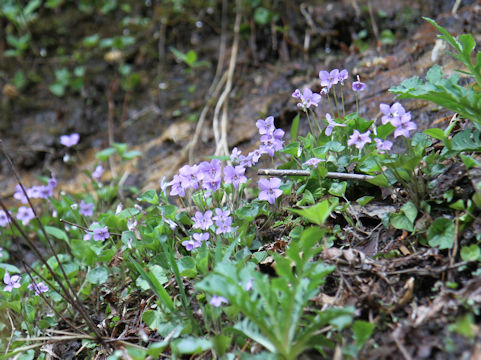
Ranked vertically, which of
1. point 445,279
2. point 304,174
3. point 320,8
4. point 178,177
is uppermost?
point 320,8

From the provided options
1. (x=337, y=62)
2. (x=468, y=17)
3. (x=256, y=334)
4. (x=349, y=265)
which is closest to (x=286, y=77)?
(x=337, y=62)

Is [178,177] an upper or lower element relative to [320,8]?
lower

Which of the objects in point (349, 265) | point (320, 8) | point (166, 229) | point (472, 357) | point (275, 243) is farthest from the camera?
point (320, 8)

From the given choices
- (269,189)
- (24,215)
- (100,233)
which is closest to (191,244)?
(269,189)

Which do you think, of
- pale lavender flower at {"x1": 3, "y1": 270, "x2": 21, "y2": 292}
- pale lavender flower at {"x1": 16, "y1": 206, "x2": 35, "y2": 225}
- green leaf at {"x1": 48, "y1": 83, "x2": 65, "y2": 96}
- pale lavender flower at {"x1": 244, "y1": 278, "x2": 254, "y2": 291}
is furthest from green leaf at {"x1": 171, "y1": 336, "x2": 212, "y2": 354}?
green leaf at {"x1": 48, "y1": 83, "x2": 65, "y2": 96}

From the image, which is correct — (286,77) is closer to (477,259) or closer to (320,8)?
(320,8)

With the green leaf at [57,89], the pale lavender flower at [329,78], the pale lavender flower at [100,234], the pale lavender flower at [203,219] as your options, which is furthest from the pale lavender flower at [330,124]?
the green leaf at [57,89]

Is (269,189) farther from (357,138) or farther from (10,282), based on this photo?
(10,282)
